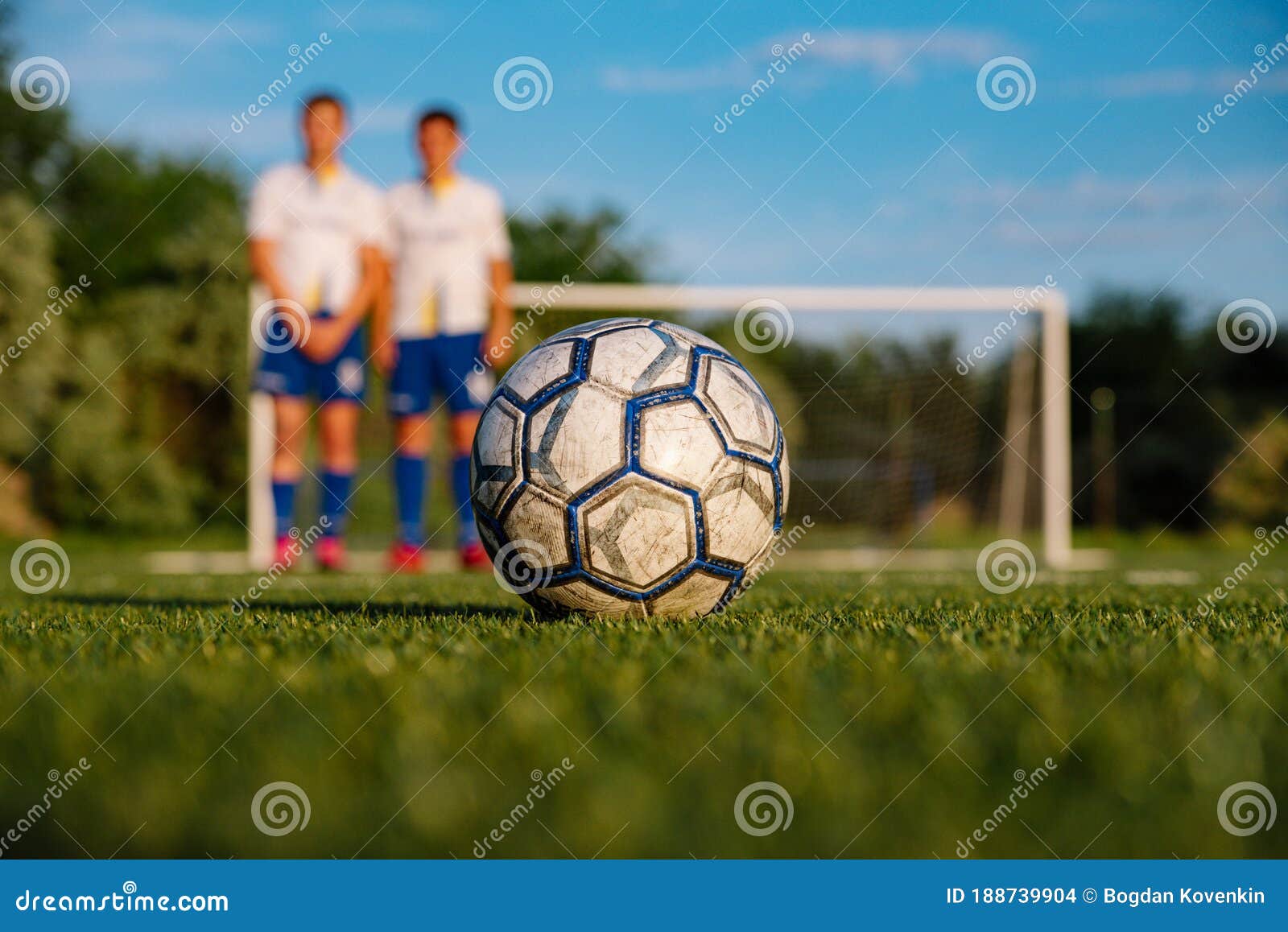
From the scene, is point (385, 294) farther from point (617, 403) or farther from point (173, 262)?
point (173, 262)

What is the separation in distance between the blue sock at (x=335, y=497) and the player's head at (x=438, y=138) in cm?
204

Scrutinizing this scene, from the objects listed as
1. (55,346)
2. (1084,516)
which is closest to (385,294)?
(55,346)

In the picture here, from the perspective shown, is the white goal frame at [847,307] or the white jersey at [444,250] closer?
the white jersey at [444,250]

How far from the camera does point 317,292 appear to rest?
662 cm

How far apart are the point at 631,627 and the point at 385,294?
16.6 feet

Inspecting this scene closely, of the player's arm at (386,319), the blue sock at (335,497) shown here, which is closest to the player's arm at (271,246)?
the player's arm at (386,319)

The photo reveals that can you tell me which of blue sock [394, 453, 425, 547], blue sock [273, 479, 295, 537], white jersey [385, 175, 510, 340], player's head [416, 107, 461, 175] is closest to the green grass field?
blue sock [273, 479, 295, 537]

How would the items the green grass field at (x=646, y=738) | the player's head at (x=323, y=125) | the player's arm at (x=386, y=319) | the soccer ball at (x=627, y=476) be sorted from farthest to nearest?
the player's arm at (x=386, y=319), the player's head at (x=323, y=125), the soccer ball at (x=627, y=476), the green grass field at (x=646, y=738)

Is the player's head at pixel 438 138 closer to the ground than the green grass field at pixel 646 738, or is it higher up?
higher up

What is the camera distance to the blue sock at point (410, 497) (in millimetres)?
6785

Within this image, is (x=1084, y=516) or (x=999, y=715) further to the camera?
(x=1084, y=516)

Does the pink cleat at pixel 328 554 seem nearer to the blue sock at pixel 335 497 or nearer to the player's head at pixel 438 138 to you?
the blue sock at pixel 335 497

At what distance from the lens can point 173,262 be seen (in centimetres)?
1975

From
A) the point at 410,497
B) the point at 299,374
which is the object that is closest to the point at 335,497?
the point at 410,497
